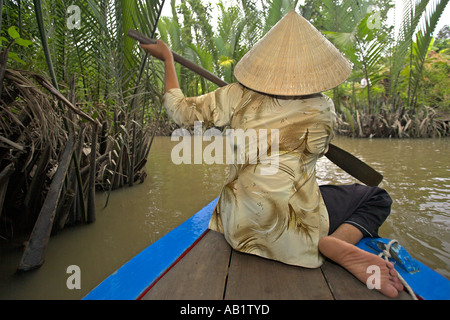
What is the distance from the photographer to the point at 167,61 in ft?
4.31

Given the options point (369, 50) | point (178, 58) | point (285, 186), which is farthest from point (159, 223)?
point (369, 50)

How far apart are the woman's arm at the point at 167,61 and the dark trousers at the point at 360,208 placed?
0.88 metres

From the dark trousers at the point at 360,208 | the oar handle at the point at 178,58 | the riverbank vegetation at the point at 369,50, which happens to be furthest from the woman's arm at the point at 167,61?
the riverbank vegetation at the point at 369,50

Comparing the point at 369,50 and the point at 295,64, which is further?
the point at 369,50

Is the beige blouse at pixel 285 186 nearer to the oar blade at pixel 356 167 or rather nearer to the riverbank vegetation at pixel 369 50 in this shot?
the oar blade at pixel 356 167

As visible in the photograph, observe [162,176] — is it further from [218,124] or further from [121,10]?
[218,124]

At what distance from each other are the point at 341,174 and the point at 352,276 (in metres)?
2.70

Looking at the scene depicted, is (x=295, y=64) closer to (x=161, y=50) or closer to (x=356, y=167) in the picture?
(x=161, y=50)

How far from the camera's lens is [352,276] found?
1032mm

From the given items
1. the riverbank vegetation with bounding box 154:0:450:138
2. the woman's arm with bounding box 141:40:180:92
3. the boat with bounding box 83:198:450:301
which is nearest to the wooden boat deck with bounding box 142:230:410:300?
the boat with bounding box 83:198:450:301

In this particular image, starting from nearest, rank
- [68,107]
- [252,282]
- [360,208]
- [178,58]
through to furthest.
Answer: [252,282]
[360,208]
[68,107]
[178,58]

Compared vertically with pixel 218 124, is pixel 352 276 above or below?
below

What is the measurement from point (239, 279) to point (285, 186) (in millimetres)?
394
